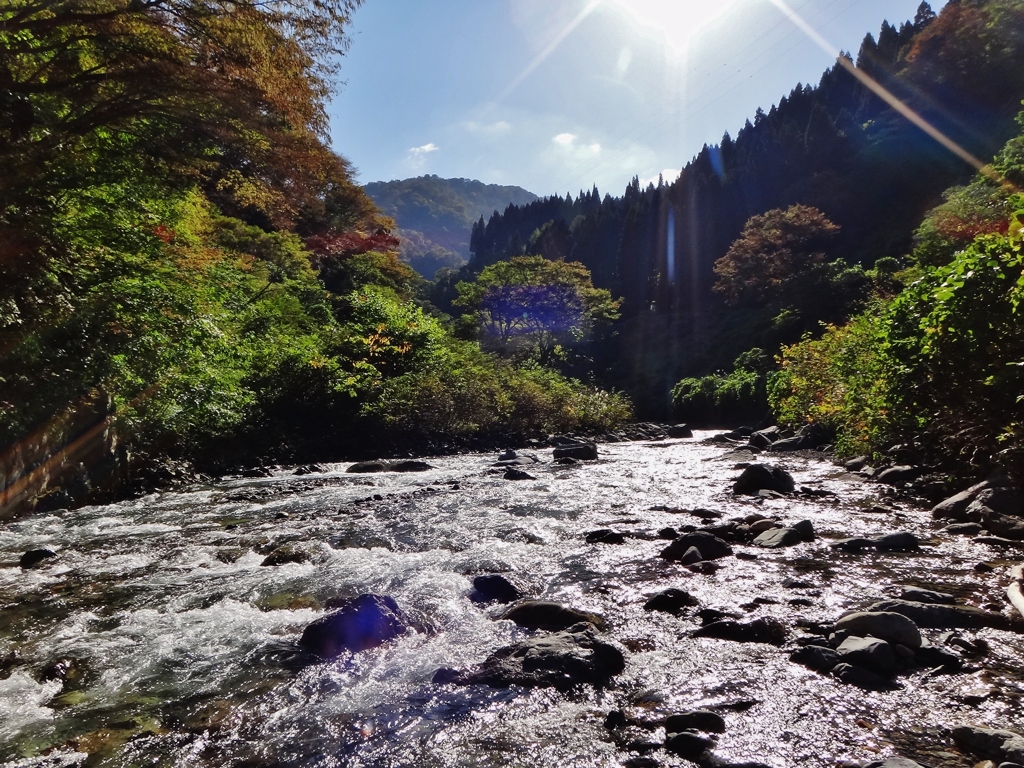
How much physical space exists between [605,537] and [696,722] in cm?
452

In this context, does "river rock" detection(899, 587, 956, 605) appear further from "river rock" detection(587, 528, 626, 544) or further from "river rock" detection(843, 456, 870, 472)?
"river rock" detection(843, 456, 870, 472)

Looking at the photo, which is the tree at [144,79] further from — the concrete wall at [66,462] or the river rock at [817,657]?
the river rock at [817,657]

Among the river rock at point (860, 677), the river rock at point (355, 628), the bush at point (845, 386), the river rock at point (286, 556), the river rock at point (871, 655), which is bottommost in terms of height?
the river rock at point (286, 556)

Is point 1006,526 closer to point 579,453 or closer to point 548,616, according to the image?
point 548,616

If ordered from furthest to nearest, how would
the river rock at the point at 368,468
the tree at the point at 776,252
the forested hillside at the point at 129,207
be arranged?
the tree at the point at 776,252
the river rock at the point at 368,468
the forested hillside at the point at 129,207

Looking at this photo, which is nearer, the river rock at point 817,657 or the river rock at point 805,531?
the river rock at point 817,657

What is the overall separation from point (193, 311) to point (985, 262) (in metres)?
12.4

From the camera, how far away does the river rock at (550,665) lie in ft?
13.0

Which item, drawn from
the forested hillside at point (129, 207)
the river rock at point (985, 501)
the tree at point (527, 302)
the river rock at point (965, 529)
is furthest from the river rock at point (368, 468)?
the tree at point (527, 302)

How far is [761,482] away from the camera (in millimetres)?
11438

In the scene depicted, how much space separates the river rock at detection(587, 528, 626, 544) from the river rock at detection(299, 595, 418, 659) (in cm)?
330

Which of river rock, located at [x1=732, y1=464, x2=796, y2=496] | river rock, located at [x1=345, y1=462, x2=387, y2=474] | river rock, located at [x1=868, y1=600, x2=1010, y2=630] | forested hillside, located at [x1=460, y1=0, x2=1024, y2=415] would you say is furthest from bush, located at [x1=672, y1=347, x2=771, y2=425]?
river rock, located at [x1=868, y1=600, x2=1010, y2=630]

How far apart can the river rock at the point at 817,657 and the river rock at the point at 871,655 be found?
63mm

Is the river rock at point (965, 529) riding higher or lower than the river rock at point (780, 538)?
higher
